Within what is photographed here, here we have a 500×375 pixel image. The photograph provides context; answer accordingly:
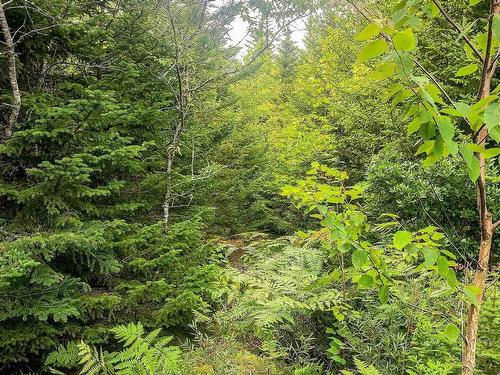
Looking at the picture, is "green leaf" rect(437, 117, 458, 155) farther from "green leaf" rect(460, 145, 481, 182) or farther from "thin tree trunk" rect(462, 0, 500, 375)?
"thin tree trunk" rect(462, 0, 500, 375)

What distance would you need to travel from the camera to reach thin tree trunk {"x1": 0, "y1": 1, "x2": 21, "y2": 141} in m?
3.34

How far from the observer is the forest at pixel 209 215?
115 centimetres

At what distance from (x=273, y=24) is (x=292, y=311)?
14.4ft

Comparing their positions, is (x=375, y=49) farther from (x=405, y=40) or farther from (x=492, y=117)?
(x=492, y=117)

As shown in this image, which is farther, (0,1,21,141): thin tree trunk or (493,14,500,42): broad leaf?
(0,1,21,141): thin tree trunk

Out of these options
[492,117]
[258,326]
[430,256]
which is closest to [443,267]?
[430,256]

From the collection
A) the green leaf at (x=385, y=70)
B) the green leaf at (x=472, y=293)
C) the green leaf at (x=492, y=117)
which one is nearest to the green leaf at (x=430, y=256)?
the green leaf at (x=472, y=293)

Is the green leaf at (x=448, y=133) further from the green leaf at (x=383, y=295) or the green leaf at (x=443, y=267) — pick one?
the green leaf at (x=383, y=295)

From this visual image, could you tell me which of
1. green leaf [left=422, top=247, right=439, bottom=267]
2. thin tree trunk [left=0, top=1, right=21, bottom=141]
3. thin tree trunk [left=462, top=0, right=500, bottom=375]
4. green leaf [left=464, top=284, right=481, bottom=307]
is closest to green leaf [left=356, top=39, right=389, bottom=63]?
thin tree trunk [left=462, top=0, right=500, bottom=375]

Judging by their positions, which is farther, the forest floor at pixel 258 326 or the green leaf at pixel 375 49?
the forest floor at pixel 258 326

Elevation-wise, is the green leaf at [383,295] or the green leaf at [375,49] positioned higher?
the green leaf at [375,49]

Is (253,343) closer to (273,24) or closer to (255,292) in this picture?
(255,292)

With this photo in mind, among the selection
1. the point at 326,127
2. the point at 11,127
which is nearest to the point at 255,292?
Result: the point at 11,127

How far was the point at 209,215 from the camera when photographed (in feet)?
18.2
